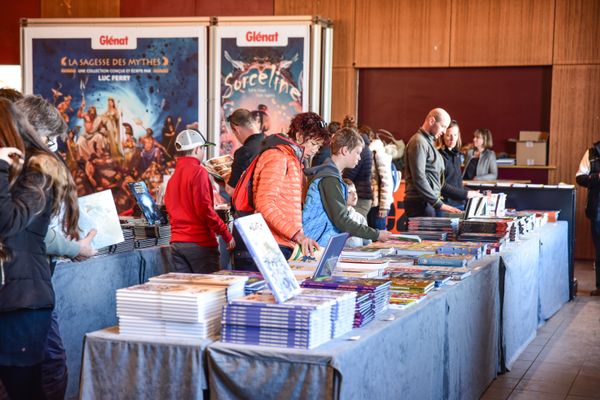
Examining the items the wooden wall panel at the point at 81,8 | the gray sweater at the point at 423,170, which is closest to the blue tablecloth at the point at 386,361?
the gray sweater at the point at 423,170

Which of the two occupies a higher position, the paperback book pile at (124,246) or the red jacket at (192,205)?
the red jacket at (192,205)

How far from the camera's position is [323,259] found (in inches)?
124

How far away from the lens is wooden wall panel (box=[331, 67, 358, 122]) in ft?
37.7

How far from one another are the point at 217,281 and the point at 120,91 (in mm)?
8174

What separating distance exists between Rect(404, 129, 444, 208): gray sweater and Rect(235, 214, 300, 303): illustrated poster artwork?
12.9ft

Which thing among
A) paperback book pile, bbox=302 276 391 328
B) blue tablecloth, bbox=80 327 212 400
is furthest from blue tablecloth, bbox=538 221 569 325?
blue tablecloth, bbox=80 327 212 400

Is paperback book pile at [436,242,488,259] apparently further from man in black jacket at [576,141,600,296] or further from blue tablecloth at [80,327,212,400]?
man in black jacket at [576,141,600,296]

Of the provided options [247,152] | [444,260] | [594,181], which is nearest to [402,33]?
[594,181]

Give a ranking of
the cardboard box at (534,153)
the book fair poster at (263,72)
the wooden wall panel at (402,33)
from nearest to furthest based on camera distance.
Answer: the book fair poster at (263,72), the cardboard box at (534,153), the wooden wall panel at (402,33)

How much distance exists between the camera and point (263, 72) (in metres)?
10.3

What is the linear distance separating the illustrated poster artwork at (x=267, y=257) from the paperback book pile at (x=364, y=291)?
0.21m

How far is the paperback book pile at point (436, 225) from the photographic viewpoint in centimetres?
555

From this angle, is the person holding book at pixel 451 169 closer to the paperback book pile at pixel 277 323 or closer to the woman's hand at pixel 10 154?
the paperback book pile at pixel 277 323

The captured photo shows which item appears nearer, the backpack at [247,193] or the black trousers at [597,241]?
the backpack at [247,193]
